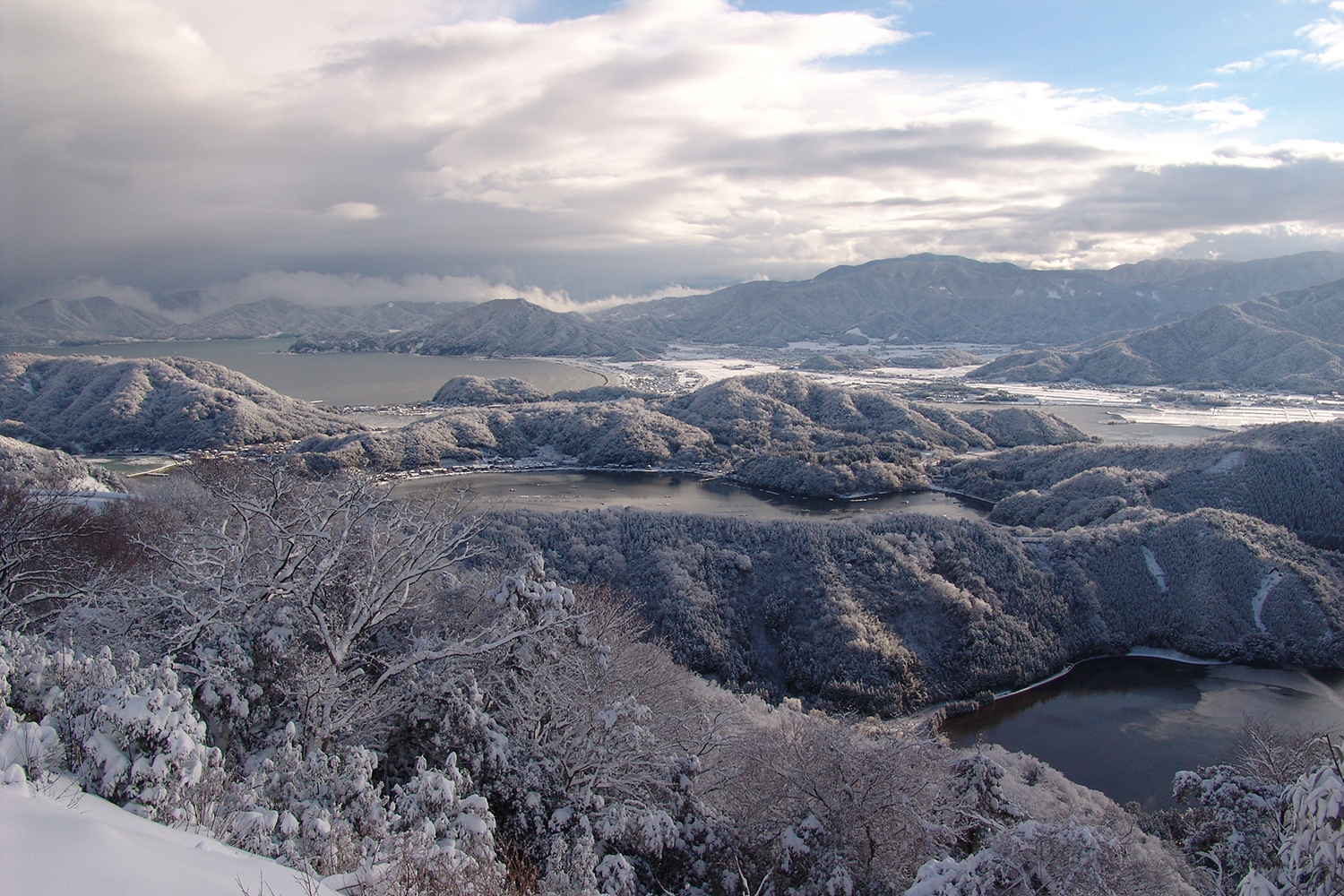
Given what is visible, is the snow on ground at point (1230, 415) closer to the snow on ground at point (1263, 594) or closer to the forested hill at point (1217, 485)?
the forested hill at point (1217, 485)

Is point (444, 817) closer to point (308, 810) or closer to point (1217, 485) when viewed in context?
point (308, 810)

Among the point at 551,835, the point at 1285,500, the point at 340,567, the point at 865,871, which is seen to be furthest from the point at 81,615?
the point at 1285,500

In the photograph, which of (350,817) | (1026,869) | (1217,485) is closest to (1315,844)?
(1026,869)

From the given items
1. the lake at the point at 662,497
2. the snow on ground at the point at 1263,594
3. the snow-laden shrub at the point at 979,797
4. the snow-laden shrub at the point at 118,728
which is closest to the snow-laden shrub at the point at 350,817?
the snow-laden shrub at the point at 118,728

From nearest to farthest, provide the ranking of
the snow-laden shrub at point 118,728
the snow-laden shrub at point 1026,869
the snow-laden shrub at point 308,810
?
the snow-laden shrub at point 118,728 < the snow-laden shrub at point 308,810 < the snow-laden shrub at point 1026,869

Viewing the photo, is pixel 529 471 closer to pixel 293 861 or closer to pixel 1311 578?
pixel 1311 578
